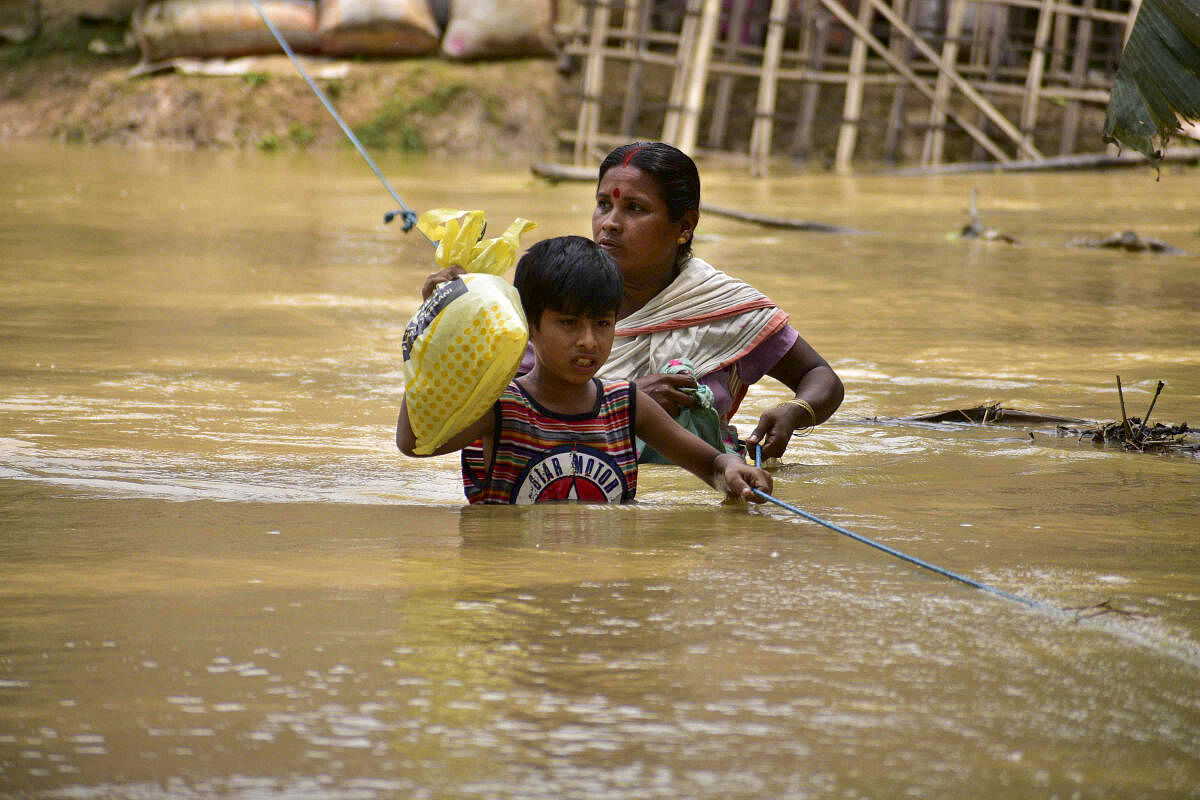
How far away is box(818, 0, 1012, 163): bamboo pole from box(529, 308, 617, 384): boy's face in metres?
12.6

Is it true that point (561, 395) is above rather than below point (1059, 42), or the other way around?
below

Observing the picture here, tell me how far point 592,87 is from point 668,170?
41.9ft

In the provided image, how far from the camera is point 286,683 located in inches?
71.2

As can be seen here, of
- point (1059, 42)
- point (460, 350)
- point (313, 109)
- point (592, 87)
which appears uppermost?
point (1059, 42)

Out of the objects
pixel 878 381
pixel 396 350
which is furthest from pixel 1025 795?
pixel 396 350

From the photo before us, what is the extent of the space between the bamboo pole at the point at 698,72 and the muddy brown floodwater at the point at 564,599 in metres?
9.30

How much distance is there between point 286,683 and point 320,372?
3094mm

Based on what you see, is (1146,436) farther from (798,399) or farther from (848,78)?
(848,78)

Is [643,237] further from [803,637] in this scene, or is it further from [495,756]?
[495,756]

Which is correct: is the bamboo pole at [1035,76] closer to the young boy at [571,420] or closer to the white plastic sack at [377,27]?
the white plastic sack at [377,27]

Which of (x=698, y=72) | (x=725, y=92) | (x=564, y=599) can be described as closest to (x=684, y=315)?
(x=564, y=599)

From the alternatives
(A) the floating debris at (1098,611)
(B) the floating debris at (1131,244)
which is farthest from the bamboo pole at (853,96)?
(A) the floating debris at (1098,611)

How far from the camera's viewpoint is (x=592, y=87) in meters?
15.9

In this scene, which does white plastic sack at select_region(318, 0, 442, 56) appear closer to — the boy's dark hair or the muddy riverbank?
the muddy riverbank
